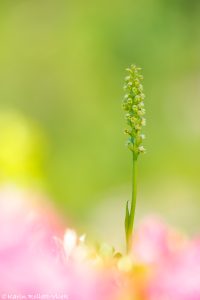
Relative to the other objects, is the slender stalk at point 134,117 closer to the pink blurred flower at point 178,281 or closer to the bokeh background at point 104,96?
the pink blurred flower at point 178,281

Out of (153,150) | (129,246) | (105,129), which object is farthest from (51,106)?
(129,246)

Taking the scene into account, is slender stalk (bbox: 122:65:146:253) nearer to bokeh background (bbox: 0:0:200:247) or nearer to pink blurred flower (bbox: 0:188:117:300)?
pink blurred flower (bbox: 0:188:117:300)

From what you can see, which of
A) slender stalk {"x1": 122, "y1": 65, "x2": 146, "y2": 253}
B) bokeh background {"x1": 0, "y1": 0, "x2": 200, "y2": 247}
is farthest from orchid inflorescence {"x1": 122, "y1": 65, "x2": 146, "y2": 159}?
bokeh background {"x1": 0, "y1": 0, "x2": 200, "y2": 247}

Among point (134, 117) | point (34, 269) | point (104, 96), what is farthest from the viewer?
point (104, 96)

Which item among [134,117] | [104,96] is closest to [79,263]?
[134,117]

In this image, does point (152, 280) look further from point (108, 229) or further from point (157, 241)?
point (108, 229)

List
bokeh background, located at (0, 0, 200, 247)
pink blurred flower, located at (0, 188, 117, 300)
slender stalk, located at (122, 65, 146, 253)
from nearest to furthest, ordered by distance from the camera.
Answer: pink blurred flower, located at (0, 188, 117, 300)
slender stalk, located at (122, 65, 146, 253)
bokeh background, located at (0, 0, 200, 247)

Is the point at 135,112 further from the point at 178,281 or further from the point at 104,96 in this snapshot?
the point at 104,96

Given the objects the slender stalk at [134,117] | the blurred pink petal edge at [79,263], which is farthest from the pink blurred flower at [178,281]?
the slender stalk at [134,117]
